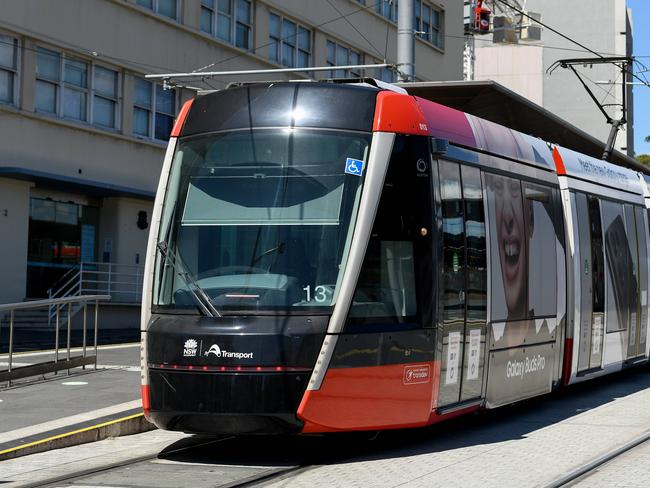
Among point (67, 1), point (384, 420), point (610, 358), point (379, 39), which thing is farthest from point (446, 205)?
point (379, 39)

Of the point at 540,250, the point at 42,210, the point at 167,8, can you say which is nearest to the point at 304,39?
the point at 167,8

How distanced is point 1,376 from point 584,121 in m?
75.2

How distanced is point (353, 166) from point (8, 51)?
1896cm

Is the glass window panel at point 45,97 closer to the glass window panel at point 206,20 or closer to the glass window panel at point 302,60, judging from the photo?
the glass window panel at point 206,20

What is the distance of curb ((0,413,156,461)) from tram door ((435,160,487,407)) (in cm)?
322

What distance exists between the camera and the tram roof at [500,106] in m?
17.6

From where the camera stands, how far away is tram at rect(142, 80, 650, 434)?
9.16 meters

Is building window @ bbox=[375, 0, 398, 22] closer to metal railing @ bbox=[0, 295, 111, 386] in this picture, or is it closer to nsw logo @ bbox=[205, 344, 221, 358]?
metal railing @ bbox=[0, 295, 111, 386]

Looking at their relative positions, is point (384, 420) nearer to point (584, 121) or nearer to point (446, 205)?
point (446, 205)

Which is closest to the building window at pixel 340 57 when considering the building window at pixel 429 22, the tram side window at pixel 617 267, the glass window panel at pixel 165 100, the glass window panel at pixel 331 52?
the glass window panel at pixel 331 52

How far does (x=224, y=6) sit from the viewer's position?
34.0 m

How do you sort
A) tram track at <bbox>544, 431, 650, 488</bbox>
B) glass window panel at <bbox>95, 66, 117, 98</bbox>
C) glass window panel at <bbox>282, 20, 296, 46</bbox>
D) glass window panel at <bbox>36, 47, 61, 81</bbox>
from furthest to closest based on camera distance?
glass window panel at <bbox>282, 20, 296, 46</bbox>
glass window panel at <bbox>95, 66, 117, 98</bbox>
glass window panel at <bbox>36, 47, 61, 81</bbox>
tram track at <bbox>544, 431, 650, 488</bbox>

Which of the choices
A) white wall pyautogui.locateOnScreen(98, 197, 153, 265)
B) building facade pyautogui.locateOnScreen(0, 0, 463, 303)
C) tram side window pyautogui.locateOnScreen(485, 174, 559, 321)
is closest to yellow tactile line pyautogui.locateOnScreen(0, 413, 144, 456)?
tram side window pyautogui.locateOnScreen(485, 174, 559, 321)

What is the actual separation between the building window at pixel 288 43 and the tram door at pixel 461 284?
25.8 metres
